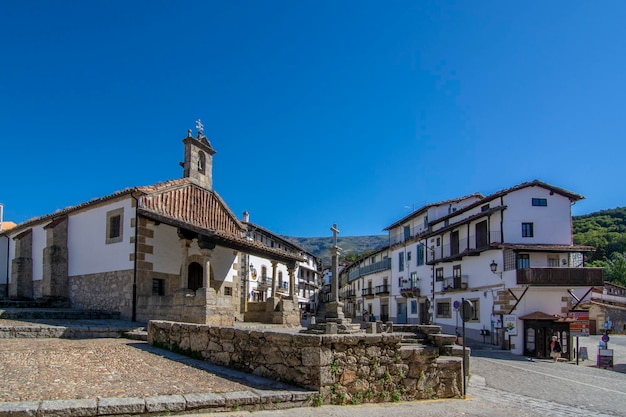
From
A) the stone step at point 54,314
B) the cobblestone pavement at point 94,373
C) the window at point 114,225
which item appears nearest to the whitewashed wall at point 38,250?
the window at point 114,225

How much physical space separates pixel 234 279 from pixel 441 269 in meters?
17.5

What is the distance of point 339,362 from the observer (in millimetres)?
7363

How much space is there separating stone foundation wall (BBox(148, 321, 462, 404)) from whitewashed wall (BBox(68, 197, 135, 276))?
751 cm

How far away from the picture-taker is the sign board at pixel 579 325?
2075 cm

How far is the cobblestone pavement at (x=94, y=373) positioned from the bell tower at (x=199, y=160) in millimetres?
9799

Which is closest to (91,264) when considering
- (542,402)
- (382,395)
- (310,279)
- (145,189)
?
(145,189)

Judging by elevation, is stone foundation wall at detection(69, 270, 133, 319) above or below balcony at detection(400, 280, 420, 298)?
above

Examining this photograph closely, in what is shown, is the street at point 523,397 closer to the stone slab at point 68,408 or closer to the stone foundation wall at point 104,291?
the stone slab at point 68,408

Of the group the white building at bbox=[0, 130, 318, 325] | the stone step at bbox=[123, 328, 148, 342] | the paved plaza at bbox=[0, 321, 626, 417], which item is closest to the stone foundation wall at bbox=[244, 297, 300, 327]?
Result: the white building at bbox=[0, 130, 318, 325]

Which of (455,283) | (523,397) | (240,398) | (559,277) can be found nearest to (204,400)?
(240,398)

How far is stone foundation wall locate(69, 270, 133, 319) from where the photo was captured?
15203mm

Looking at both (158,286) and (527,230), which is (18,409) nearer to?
(158,286)

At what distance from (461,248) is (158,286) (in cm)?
1958

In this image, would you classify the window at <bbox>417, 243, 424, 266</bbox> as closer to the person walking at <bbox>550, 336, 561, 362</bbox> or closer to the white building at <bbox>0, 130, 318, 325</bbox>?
the person walking at <bbox>550, 336, 561, 362</bbox>
